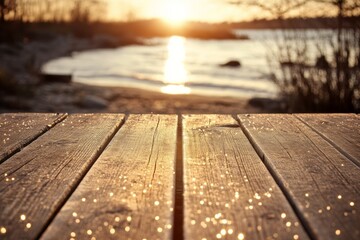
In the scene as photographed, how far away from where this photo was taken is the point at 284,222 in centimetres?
105

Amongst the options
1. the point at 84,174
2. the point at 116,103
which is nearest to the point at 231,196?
the point at 84,174

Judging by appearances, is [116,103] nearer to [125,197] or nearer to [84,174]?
[84,174]

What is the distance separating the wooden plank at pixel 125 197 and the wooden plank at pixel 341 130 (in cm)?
53

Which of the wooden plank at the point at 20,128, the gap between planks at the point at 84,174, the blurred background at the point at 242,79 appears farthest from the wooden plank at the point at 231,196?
the blurred background at the point at 242,79

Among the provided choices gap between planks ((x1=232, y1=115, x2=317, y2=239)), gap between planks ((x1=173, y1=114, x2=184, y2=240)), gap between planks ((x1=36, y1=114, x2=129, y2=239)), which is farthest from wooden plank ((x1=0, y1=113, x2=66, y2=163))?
gap between planks ((x1=232, y1=115, x2=317, y2=239))

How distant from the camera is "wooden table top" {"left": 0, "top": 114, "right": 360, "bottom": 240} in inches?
40.4

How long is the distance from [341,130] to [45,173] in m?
1.14

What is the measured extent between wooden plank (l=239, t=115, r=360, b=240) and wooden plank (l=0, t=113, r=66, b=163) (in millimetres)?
748

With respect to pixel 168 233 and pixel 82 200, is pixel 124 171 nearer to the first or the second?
pixel 82 200

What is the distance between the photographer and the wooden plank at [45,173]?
1068 mm

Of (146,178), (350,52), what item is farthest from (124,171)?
(350,52)

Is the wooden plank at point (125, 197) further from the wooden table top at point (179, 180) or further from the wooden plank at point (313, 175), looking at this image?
the wooden plank at point (313, 175)

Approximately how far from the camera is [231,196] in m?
1.20

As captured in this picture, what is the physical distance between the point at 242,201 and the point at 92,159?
532 mm
